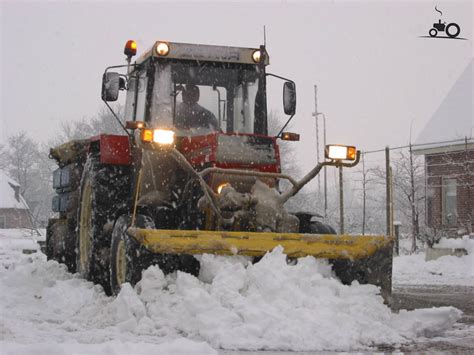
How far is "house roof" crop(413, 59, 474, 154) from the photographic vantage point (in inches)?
898

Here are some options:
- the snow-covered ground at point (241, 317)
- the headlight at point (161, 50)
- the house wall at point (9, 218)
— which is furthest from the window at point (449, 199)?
the house wall at point (9, 218)

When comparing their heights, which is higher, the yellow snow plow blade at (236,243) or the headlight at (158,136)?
the headlight at (158,136)

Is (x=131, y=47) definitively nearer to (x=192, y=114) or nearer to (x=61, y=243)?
(x=192, y=114)

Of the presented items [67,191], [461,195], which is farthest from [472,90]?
[67,191]

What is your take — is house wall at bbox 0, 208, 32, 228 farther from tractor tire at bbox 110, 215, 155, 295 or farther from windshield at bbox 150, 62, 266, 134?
tractor tire at bbox 110, 215, 155, 295

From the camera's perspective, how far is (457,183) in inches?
872

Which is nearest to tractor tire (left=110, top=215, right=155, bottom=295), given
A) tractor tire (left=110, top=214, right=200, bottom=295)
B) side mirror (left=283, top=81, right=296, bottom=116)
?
tractor tire (left=110, top=214, right=200, bottom=295)

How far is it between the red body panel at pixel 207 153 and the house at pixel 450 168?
46.2 ft

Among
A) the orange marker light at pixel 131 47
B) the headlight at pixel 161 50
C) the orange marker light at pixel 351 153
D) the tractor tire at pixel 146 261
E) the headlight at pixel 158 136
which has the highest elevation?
the orange marker light at pixel 131 47

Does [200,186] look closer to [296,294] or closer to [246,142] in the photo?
[246,142]

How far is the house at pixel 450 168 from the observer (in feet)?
71.2

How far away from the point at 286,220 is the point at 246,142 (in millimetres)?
866

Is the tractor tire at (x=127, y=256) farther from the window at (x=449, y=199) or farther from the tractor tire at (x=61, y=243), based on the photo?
the window at (x=449, y=199)

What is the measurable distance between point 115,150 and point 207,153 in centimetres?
146
